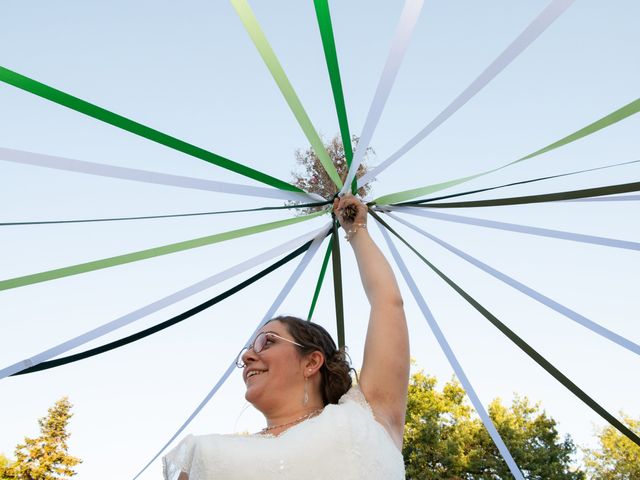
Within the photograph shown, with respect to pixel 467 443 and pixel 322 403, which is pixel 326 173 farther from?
pixel 467 443

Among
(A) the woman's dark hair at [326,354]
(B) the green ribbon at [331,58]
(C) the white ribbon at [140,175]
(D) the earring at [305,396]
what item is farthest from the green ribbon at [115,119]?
(D) the earring at [305,396]

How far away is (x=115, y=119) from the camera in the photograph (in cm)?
239

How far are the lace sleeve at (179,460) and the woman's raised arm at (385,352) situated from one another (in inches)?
27.3

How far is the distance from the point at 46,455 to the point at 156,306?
20.0 meters

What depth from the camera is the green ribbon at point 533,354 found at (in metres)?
3.17

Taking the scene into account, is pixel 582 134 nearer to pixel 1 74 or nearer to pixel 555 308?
pixel 555 308

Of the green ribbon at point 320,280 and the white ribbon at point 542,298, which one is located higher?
the green ribbon at point 320,280

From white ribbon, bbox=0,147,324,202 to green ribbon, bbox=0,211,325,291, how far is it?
0.28 meters

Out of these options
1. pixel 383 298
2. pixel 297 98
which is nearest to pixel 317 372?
pixel 383 298

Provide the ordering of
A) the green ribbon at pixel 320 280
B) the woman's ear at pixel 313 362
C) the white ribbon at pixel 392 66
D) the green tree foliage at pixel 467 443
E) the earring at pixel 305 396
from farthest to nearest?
the green tree foliage at pixel 467 443 < the green ribbon at pixel 320 280 < the woman's ear at pixel 313 362 < the earring at pixel 305 396 < the white ribbon at pixel 392 66

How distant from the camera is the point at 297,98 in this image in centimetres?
253

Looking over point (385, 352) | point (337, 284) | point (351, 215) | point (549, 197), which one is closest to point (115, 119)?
point (351, 215)

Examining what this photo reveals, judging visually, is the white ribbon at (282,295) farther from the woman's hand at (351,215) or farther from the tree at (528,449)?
the tree at (528,449)

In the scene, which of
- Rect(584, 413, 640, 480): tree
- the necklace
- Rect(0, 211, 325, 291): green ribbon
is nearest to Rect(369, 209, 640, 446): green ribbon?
Rect(0, 211, 325, 291): green ribbon
